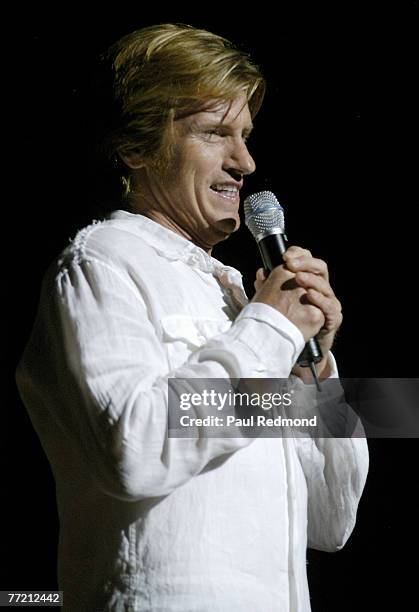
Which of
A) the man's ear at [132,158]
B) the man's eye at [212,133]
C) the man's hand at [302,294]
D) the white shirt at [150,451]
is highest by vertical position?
the man's eye at [212,133]

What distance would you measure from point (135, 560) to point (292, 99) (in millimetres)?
1458

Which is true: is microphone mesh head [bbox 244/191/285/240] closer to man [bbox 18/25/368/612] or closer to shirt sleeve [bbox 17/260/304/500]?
man [bbox 18/25/368/612]

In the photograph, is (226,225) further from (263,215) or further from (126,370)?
(126,370)

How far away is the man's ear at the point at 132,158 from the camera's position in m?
1.50

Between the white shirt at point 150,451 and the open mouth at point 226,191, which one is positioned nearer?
the white shirt at point 150,451

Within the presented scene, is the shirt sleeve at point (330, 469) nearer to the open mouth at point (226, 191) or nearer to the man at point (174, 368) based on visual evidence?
the man at point (174, 368)

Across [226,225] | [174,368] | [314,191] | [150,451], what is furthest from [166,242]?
[314,191]

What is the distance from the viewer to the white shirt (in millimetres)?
1109

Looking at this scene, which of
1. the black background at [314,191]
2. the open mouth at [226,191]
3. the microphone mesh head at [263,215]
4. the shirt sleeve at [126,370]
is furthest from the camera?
the black background at [314,191]

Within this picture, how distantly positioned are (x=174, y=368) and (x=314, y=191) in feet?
3.83

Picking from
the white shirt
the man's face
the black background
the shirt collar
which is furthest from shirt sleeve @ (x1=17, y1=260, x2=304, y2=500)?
the black background

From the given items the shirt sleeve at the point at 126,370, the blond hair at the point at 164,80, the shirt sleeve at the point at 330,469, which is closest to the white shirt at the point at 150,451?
the shirt sleeve at the point at 126,370

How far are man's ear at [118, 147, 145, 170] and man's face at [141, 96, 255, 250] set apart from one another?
0.8 inches

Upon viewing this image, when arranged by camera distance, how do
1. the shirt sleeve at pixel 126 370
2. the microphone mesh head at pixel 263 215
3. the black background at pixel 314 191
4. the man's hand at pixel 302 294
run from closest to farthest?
the shirt sleeve at pixel 126 370 < the man's hand at pixel 302 294 < the microphone mesh head at pixel 263 215 < the black background at pixel 314 191
